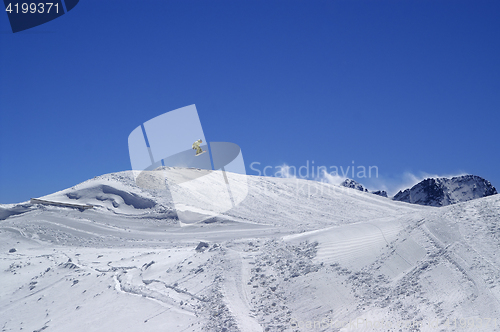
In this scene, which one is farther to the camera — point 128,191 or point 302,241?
point 128,191

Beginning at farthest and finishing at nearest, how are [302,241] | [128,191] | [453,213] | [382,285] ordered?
1. [128,191]
2. [302,241]
3. [453,213]
4. [382,285]

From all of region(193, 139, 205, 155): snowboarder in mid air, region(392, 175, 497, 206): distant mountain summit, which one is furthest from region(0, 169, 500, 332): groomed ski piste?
region(392, 175, 497, 206): distant mountain summit

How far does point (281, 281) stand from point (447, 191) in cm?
2978

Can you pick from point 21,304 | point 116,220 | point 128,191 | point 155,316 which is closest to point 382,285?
point 155,316

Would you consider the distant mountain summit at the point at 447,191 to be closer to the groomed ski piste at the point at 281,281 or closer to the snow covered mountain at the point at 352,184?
the snow covered mountain at the point at 352,184

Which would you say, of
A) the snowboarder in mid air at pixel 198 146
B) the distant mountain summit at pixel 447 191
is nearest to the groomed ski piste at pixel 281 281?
the snowboarder in mid air at pixel 198 146

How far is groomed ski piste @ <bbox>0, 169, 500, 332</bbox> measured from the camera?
22.6ft

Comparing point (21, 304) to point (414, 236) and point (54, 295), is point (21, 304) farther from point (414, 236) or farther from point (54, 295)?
point (414, 236)

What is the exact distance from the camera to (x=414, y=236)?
9.55 meters

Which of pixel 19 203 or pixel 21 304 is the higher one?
pixel 19 203

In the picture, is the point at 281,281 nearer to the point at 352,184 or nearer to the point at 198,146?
the point at 198,146

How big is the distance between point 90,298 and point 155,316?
2898 millimetres

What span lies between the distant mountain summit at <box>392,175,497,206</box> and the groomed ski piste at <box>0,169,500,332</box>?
2357 cm

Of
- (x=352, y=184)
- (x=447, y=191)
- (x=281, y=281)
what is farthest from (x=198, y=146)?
(x=447, y=191)
